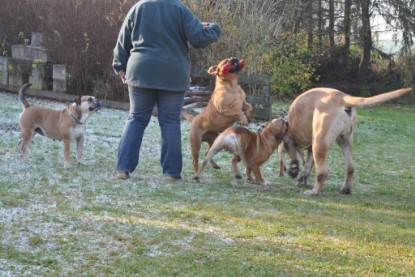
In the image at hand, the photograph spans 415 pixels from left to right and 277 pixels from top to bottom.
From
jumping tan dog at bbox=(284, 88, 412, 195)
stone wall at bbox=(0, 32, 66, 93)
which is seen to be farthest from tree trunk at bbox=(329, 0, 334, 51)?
jumping tan dog at bbox=(284, 88, 412, 195)

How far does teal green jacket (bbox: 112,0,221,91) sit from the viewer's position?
633 cm

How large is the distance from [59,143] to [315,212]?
16.4ft

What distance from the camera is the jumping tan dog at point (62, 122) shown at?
7.47 m

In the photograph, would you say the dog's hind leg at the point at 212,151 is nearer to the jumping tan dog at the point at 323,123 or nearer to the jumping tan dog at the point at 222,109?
the jumping tan dog at the point at 222,109

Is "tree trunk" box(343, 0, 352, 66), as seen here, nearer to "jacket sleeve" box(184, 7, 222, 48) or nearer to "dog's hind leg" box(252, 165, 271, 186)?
"dog's hind leg" box(252, 165, 271, 186)

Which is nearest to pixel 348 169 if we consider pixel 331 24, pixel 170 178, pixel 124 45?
Result: pixel 170 178

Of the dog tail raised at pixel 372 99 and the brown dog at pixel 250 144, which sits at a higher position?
the dog tail raised at pixel 372 99

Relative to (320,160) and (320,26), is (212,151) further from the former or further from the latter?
(320,26)

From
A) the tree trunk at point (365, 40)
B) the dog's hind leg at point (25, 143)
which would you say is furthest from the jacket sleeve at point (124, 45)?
the tree trunk at point (365, 40)

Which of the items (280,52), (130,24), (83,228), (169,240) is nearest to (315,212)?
(169,240)

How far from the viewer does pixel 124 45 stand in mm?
6641

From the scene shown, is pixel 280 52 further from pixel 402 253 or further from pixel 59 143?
pixel 402 253

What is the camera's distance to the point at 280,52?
19.9 metres

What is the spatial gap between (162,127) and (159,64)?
0.73 meters
